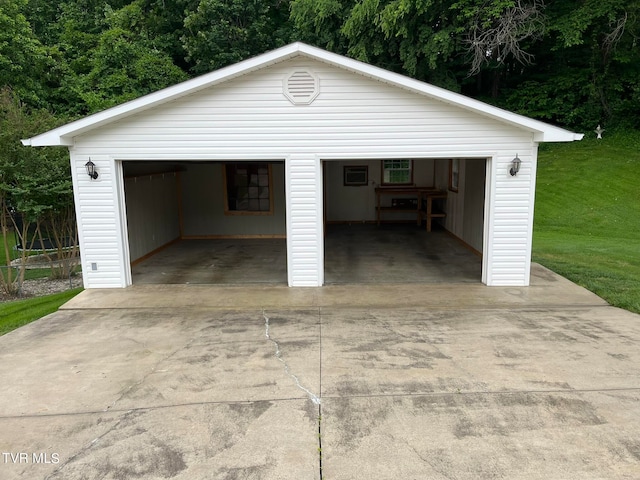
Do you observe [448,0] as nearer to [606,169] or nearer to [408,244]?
[606,169]

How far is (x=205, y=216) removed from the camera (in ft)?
40.0

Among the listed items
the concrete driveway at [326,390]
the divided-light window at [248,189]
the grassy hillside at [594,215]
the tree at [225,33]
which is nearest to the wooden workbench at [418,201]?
the grassy hillside at [594,215]

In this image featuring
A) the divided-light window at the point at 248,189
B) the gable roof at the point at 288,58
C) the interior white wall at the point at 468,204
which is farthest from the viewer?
the divided-light window at the point at 248,189

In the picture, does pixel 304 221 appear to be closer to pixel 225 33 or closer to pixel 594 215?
pixel 594 215

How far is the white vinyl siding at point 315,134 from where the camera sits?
7.32 meters

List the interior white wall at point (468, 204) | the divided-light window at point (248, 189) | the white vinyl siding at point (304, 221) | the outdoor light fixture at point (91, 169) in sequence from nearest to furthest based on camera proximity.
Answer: the outdoor light fixture at point (91, 169) < the white vinyl siding at point (304, 221) < the interior white wall at point (468, 204) < the divided-light window at point (248, 189)

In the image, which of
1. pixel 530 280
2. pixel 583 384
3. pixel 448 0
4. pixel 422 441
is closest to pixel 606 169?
pixel 448 0

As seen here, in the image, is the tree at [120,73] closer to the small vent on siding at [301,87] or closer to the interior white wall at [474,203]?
the small vent on siding at [301,87]

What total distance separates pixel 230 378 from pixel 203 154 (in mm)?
4111

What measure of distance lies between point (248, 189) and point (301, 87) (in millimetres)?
5162

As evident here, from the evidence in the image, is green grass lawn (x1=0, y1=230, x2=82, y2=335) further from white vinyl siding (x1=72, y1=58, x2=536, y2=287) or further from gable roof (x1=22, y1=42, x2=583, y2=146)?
gable roof (x1=22, y1=42, x2=583, y2=146)

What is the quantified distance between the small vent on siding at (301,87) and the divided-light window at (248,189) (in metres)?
4.65

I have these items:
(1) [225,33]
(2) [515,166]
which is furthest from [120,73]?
(2) [515,166]

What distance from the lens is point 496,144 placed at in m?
7.38
